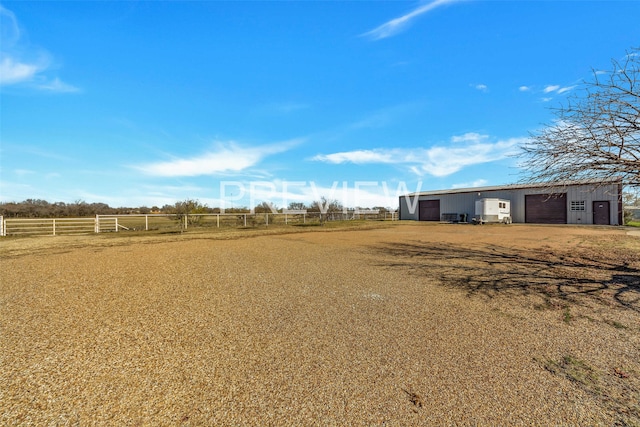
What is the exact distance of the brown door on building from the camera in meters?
23.8

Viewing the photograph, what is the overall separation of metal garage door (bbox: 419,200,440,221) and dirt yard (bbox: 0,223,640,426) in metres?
30.0

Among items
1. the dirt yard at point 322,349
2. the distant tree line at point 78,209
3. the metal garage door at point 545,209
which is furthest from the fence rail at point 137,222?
the metal garage door at point 545,209

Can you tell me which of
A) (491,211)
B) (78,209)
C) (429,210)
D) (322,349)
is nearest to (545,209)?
(491,211)

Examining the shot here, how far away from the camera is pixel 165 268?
24.3ft

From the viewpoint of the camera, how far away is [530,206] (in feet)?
92.3

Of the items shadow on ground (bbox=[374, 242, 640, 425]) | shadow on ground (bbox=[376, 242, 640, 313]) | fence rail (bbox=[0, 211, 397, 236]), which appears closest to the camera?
shadow on ground (bbox=[374, 242, 640, 425])

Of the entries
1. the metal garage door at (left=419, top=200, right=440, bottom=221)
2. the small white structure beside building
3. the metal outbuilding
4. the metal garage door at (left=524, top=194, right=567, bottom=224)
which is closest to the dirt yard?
the metal outbuilding

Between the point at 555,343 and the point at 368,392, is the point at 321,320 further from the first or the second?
the point at 555,343

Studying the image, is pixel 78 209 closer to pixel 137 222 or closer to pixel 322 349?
pixel 137 222

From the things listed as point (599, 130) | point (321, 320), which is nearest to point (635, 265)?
point (599, 130)

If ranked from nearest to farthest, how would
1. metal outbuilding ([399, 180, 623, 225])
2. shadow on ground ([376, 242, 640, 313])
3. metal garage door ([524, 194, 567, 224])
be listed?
shadow on ground ([376, 242, 640, 313]) < metal outbuilding ([399, 180, 623, 225]) < metal garage door ([524, 194, 567, 224])

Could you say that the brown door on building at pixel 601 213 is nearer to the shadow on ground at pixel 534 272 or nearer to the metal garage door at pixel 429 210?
the metal garage door at pixel 429 210

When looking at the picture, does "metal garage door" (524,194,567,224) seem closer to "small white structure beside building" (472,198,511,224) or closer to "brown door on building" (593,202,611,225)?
"brown door on building" (593,202,611,225)

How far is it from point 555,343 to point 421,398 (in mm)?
2078
